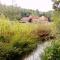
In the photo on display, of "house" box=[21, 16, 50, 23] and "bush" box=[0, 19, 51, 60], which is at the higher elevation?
"house" box=[21, 16, 50, 23]

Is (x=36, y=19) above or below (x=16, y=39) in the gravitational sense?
above

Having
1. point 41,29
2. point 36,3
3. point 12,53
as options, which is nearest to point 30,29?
point 41,29

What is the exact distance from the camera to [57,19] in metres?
6.16

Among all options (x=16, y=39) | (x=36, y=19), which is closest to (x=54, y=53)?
(x=16, y=39)

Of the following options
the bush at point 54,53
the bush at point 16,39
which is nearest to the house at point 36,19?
the bush at point 16,39

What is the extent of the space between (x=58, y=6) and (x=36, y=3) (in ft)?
8.74

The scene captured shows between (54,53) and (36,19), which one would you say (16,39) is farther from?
(36,19)

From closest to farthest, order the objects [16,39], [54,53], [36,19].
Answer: [54,53], [16,39], [36,19]

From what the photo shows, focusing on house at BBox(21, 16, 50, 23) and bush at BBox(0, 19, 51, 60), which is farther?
house at BBox(21, 16, 50, 23)

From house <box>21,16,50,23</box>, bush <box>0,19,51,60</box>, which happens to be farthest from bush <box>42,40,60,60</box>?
house <box>21,16,50,23</box>

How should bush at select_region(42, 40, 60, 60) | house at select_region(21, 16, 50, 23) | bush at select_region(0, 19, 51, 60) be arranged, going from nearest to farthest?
bush at select_region(42, 40, 60, 60) → bush at select_region(0, 19, 51, 60) → house at select_region(21, 16, 50, 23)

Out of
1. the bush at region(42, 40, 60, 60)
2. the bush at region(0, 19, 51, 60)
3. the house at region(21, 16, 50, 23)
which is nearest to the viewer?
the bush at region(42, 40, 60, 60)

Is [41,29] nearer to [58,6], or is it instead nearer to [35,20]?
[35,20]

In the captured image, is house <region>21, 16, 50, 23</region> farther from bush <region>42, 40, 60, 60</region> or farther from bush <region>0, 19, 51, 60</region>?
bush <region>42, 40, 60, 60</region>
